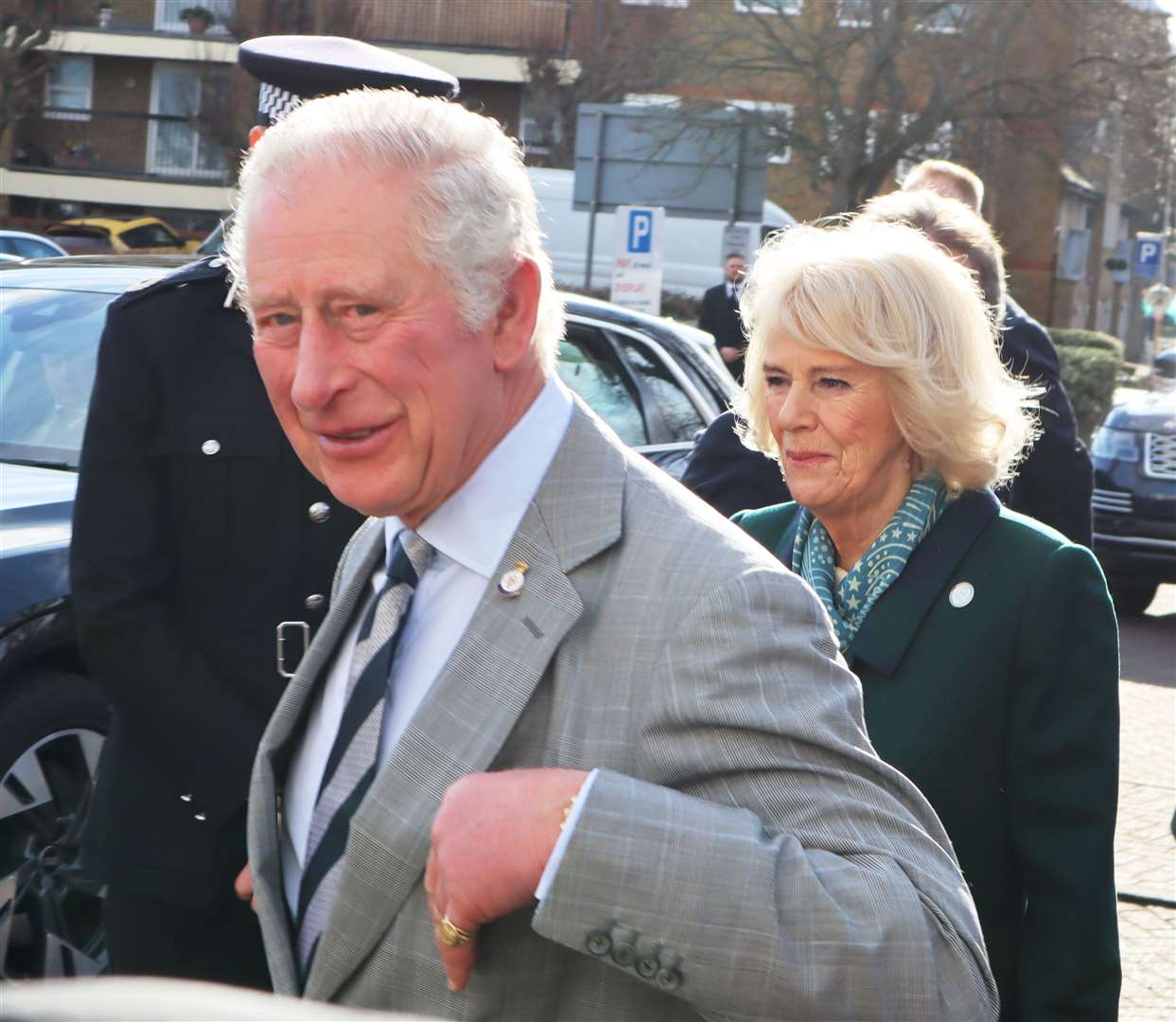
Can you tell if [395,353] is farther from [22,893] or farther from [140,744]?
[22,893]

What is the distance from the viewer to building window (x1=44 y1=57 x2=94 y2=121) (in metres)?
41.4

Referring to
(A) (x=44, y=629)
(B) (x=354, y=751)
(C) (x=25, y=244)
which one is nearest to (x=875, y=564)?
(B) (x=354, y=751)

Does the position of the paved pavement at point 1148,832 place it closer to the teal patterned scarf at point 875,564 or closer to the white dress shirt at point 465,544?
the teal patterned scarf at point 875,564

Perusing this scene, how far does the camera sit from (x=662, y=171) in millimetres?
14289

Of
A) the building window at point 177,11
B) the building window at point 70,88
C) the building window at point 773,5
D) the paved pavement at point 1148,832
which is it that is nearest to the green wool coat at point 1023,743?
the paved pavement at point 1148,832

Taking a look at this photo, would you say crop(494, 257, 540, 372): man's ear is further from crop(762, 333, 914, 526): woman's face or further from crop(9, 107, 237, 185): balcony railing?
crop(9, 107, 237, 185): balcony railing

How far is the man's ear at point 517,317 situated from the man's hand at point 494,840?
52 cm

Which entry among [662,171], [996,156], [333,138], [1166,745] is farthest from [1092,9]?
[333,138]

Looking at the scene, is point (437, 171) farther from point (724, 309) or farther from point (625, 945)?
point (724, 309)

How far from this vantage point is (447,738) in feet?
5.78

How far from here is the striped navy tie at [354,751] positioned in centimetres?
192

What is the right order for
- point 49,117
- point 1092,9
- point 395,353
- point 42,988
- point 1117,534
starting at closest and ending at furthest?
point 42,988
point 395,353
point 1117,534
point 1092,9
point 49,117

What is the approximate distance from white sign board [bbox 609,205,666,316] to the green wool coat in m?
12.5

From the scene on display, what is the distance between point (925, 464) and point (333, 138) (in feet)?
5.18
